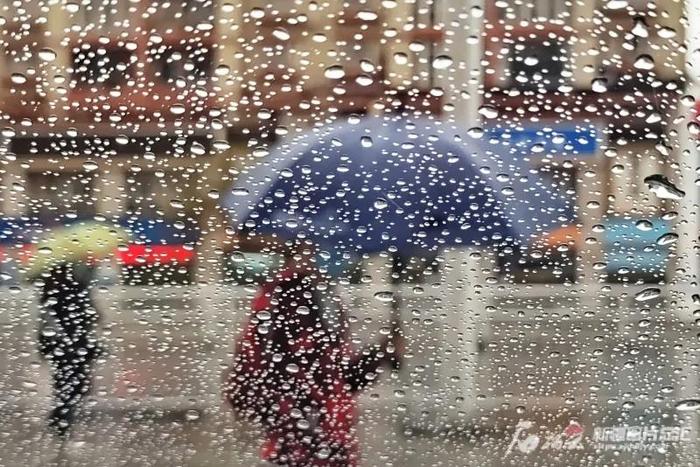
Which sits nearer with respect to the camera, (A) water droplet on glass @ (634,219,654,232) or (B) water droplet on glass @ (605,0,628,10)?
(B) water droplet on glass @ (605,0,628,10)

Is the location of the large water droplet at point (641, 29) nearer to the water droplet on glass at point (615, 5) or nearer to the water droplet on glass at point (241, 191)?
the water droplet on glass at point (615, 5)

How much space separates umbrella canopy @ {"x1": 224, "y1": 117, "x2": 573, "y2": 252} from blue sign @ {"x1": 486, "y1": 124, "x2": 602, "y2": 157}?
0.09 ft

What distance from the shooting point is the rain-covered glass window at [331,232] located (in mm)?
3098

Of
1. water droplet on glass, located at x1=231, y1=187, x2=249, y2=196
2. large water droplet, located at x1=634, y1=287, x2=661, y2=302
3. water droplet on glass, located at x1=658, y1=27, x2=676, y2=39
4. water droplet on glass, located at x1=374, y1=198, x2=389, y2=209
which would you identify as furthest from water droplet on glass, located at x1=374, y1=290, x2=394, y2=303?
water droplet on glass, located at x1=658, y1=27, x2=676, y2=39

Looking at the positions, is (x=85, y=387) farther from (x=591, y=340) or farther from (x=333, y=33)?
(x=591, y=340)

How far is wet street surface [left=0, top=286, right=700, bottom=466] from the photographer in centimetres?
310

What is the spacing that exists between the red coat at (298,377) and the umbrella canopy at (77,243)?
441 millimetres

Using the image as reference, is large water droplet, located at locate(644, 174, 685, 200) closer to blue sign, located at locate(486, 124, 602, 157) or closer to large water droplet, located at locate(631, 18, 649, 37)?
blue sign, located at locate(486, 124, 602, 157)

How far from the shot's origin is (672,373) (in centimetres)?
316

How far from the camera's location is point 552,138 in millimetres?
3146

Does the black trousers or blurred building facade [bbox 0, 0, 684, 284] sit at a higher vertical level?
blurred building facade [bbox 0, 0, 684, 284]

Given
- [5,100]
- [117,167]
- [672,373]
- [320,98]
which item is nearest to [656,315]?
[672,373]

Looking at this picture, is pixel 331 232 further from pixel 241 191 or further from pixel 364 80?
pixel 364 80

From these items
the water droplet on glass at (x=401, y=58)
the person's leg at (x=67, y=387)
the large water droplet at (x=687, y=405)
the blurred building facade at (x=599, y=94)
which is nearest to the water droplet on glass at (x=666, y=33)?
the blurred building facade at (x=599, y=94)
